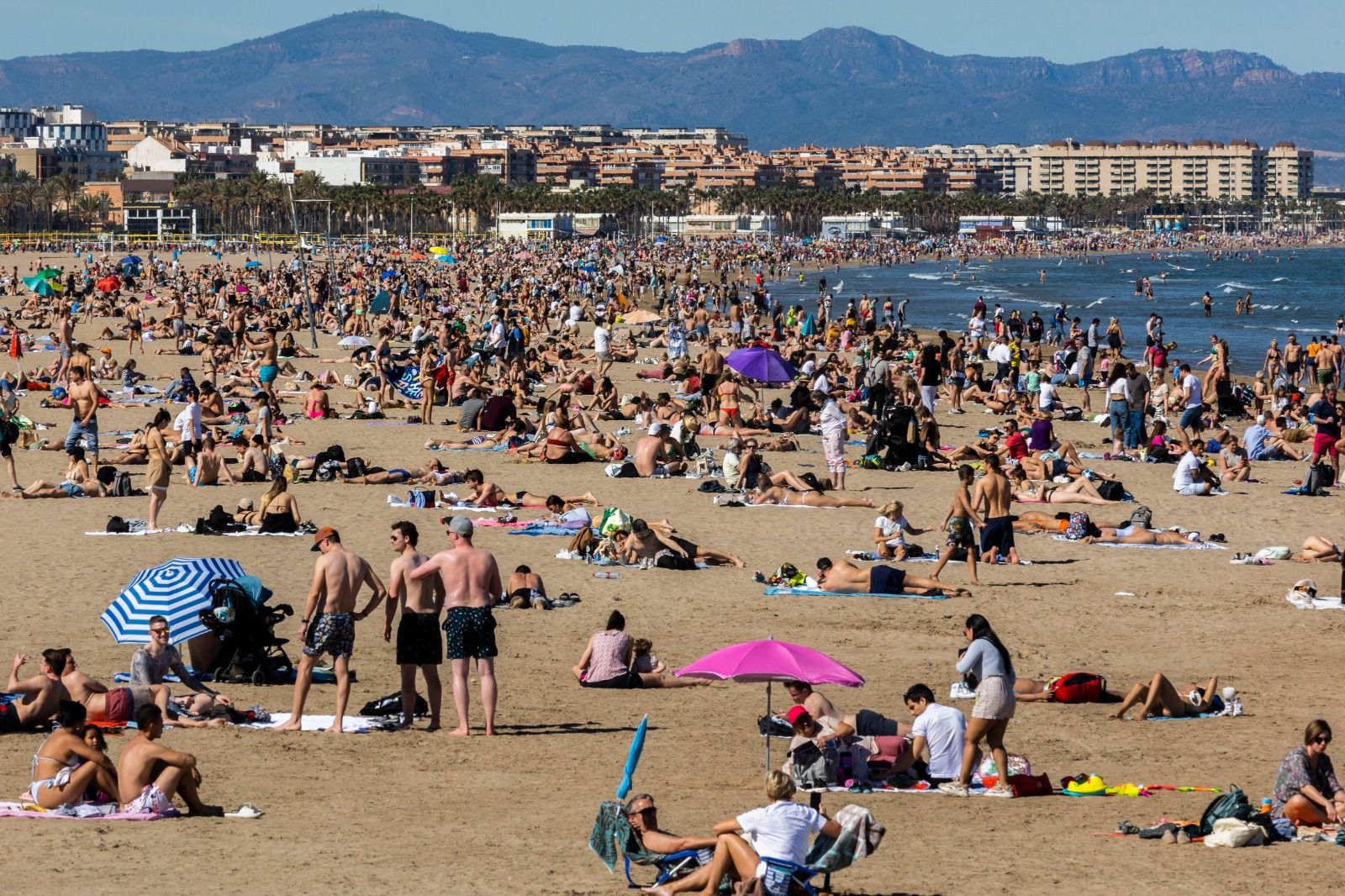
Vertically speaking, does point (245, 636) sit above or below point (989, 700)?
below

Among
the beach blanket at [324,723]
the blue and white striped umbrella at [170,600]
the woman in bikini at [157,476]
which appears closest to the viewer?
the beach blanket at [324,723]

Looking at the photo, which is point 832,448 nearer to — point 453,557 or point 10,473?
point 10,473

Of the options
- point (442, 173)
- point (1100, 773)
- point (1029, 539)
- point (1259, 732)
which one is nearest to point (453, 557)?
point (1100, 773)

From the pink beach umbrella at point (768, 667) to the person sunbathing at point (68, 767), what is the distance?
2754 mm

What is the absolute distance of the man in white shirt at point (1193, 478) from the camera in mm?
19156

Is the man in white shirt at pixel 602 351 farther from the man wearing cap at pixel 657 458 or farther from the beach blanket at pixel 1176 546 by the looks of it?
the beach blanket at pixel 1176 546

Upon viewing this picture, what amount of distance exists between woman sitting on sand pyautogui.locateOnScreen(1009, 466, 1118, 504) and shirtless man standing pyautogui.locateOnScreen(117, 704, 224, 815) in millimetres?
11772

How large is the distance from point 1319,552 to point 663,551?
574 centimetres

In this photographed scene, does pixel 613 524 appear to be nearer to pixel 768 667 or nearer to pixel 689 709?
pixel 689 709

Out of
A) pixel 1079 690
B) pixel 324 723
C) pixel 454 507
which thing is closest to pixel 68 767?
pixel 324 723

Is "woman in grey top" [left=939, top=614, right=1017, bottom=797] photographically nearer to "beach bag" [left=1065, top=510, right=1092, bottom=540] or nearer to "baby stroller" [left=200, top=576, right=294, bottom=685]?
"baby stroller" [left=200, top=576, right=294, bottom=685]

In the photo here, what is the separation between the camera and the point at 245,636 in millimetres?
10805

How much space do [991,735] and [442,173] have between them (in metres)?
192

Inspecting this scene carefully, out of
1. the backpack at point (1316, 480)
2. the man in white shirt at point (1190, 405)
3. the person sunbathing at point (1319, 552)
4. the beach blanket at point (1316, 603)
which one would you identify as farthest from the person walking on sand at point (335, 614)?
the man in white shirt at point (1190, 405)
